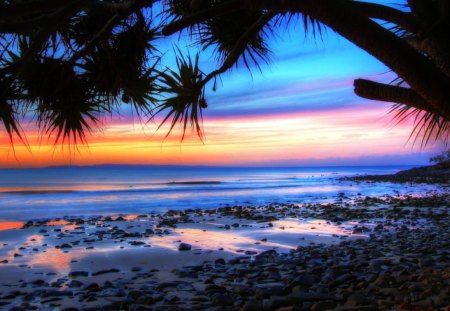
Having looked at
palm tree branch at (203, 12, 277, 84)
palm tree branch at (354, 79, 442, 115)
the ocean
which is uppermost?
palm tree branch at (203, 12, 277, 84)

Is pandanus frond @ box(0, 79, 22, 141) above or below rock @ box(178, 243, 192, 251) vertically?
above

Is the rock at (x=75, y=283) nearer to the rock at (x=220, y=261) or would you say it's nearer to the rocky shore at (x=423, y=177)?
the rock at (x=220, y=261)

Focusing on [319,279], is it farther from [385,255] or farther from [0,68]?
[0,68]

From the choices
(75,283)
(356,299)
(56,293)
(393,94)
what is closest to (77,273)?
(75,283)

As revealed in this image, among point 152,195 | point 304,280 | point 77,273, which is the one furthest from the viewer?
point 152,195

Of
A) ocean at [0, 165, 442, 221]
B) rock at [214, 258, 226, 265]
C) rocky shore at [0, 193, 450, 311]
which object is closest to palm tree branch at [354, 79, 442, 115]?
rocky shore at [0, 193, 450, 311]

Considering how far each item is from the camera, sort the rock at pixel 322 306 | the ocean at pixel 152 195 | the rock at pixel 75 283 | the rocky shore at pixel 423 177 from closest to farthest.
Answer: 1. the rock at pixel 322 306
2. the rock at pixel 75 283
3. the ocean at pixel 152 195
4. the rocky shore at pixel 423 177

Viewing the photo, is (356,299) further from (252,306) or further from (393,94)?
(393,94)

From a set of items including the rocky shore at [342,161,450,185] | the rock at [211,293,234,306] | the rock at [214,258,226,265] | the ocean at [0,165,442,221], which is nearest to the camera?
the rock at [211,293,234,306]

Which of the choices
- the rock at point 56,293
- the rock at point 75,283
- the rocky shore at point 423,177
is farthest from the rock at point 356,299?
the rocky shore at point 423,177

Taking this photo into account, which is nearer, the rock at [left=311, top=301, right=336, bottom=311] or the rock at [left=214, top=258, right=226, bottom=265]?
the rock at [left=311, top=301, right=336, bottom=311]

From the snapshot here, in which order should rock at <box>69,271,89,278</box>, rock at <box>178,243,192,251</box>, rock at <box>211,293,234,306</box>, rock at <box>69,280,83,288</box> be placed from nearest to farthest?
rock at <box>211,293,234,306</box> → rock at <box>69,280,83,288</box> → rock at <box>69,271,89,278</box> → rock at <box>178,243,192,251</box>

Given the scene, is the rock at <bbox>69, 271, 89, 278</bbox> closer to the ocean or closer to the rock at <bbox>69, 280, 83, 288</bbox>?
the rock at <bbox>69, 280, 83, 288</bbox>

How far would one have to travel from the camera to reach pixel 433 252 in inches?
186
